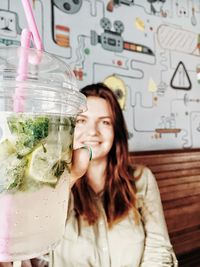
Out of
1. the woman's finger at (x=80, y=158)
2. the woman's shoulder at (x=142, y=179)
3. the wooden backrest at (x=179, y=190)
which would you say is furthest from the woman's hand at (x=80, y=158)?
the wooden backrest at (x=179, y=190)

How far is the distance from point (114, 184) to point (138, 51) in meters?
0.96

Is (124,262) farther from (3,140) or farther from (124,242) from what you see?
(3,140)

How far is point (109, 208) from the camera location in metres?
1.35

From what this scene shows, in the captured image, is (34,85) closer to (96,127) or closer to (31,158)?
(31,158)

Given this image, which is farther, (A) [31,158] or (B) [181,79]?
(B) [181,79]

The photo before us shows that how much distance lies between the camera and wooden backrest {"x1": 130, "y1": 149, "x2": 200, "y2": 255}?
190cm

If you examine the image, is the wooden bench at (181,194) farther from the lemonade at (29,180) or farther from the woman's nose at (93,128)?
the lemonade at (29,180)

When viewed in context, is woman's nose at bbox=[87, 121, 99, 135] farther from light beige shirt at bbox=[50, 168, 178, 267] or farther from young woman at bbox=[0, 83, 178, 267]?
light beige shirt at bbox=[50, 168, 178, 267]

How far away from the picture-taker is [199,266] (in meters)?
2.03

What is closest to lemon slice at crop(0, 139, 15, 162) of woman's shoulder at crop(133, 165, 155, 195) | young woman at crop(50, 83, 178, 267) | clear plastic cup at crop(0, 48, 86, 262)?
→ clear plastic cup at crop(0, 48, 86, 262)

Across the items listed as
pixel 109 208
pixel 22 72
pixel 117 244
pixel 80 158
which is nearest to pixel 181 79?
pixel 109 208

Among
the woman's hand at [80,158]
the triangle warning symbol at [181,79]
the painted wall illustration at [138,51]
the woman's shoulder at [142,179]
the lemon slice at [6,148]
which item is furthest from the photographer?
the triangle warning symbol at [181,79]

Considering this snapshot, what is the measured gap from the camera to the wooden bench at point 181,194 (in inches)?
74.8

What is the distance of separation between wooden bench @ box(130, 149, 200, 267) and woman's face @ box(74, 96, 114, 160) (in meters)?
0.45
